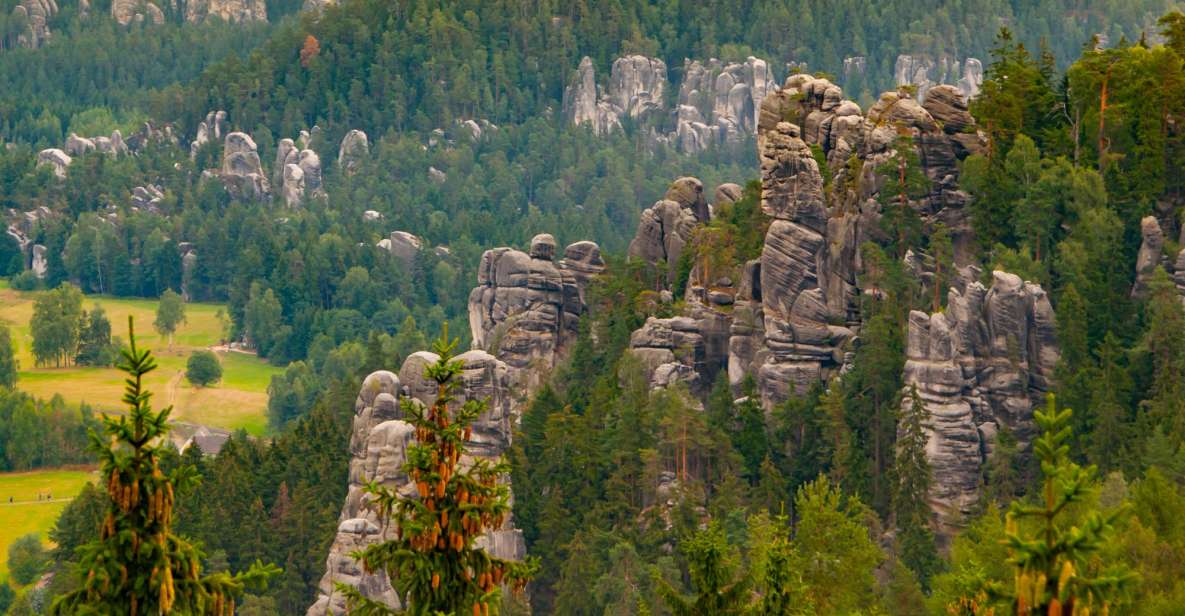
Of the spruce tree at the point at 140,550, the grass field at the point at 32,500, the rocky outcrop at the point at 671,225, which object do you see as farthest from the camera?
the grass field at the point at 32,500

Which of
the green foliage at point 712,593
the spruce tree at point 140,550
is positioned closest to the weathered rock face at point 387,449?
the green foliage at point 712,593

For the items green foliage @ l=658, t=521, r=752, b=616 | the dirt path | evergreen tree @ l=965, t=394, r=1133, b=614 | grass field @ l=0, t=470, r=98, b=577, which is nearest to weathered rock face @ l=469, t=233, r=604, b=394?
grass field @ l=0, t=470, r=98, b=577

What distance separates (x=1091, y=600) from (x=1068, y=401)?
6699 centimetres

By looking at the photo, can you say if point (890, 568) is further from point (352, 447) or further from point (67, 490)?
point (67, 490)

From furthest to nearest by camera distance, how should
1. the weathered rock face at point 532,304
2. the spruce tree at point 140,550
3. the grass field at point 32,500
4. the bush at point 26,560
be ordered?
1. the grass field at point 32,500
2. the bush at point 26,560
3. the weathered rock face at point 532,304
4. the spruce tree at point 140,550

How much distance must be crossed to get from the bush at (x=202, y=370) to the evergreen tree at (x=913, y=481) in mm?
105427

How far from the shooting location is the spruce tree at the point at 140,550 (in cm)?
3098

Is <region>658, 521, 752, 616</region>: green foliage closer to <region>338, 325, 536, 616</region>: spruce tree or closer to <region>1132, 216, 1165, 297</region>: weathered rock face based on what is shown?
<region>338, 325, 536, 616</region>: spruce tree

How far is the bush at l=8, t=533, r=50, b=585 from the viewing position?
13440cm

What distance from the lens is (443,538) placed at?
115 ft

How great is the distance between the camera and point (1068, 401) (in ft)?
310

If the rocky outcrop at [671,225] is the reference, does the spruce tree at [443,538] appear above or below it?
below

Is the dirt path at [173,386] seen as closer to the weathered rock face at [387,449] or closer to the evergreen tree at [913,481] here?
the weathered rock face at [387,449]

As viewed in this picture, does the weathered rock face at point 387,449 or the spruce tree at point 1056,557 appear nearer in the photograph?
the spruce tree at point 1056,557
